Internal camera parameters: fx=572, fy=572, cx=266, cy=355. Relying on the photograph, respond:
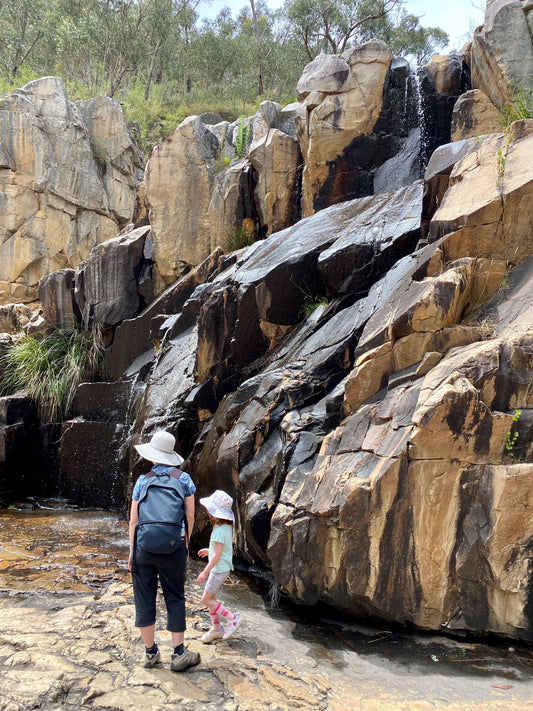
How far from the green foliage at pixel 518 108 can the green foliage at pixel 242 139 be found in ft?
21.9

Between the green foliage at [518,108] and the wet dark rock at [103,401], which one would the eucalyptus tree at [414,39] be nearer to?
the green foliage at [518,108]

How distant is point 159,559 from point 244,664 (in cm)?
91

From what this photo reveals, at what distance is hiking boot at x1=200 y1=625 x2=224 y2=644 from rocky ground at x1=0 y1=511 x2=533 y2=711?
8cm

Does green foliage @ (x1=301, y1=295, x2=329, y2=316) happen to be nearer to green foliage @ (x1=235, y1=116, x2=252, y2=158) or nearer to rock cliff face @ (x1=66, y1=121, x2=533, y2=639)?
rock cliff face @ (x1=66, y1=121, x2=533, y2=639)

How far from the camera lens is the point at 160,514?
3.50m

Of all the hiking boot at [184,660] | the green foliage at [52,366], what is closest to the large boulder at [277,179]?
the green foliage at [52,366]

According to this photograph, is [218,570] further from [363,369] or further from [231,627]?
[363,369]

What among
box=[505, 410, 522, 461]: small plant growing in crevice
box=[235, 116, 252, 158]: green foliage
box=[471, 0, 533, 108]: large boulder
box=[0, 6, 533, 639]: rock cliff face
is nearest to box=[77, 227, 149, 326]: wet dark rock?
box=[0, 6, 533, 639]: rock cliff face

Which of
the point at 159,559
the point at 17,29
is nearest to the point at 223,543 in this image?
the point at 159,559

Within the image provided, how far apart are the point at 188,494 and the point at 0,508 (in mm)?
6446

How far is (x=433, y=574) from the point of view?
4.04 metres

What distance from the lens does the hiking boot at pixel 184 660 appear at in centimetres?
350

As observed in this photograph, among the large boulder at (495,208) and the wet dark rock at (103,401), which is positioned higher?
the large boulder at (495,208)

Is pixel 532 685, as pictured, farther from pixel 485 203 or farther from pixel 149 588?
pixel 485 203
